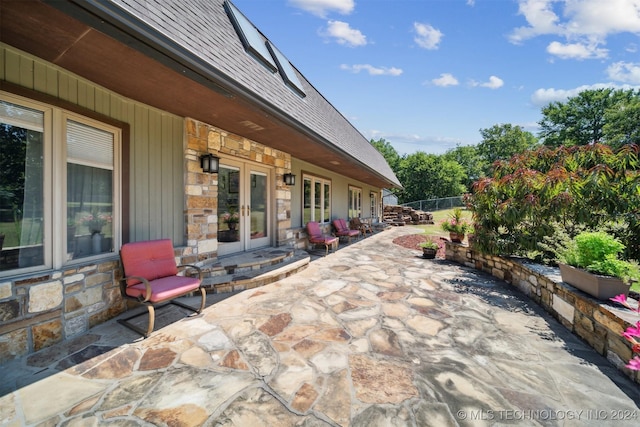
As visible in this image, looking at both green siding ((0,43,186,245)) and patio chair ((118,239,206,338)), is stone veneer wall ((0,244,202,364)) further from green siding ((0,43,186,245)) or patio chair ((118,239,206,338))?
green siding ((0,43,186,245))

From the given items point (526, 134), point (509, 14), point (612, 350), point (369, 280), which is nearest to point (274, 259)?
point (369, 280)

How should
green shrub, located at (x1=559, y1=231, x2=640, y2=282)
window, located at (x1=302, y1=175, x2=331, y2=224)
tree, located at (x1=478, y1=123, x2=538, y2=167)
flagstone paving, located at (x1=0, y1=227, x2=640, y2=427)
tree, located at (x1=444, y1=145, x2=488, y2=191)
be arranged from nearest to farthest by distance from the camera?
flagstone paving, located at (x1=0, y1=227, x2=640, y2=427) < green shrub, located at (x1=559, y1=231, x2=640, y2=282) < window, located at (x1=302, y1=175, x2=331, y2=224) < tree, located at (x1=444, y1=145, x2=488, y2=191) < tree, located at (x1=478, y1=123, x2=538, y2=167)

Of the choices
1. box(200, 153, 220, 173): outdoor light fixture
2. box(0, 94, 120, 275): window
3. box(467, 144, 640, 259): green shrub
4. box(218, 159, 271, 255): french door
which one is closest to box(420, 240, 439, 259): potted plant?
box(467, 144, 640, 259): green shrub

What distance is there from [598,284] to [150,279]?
16.3 ft

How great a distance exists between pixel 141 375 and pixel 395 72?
13.5 meters

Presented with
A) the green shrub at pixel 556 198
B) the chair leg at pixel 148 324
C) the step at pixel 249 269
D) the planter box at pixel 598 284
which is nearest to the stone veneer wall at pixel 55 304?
the chair leg at pixel 148 324

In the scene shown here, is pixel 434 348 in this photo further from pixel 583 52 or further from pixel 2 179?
pixel 583 52

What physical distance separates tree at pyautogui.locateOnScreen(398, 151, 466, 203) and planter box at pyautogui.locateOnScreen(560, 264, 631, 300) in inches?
920

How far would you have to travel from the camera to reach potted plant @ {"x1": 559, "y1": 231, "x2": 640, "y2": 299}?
2447 mm

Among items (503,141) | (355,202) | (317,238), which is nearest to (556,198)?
(317,238)

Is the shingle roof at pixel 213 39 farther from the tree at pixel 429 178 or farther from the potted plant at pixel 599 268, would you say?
the tree at pixel 429 178

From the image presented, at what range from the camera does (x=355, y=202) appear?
11961 millimetres

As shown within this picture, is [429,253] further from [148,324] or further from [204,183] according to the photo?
[148,324]

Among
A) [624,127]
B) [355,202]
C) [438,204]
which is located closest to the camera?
[355,202]
